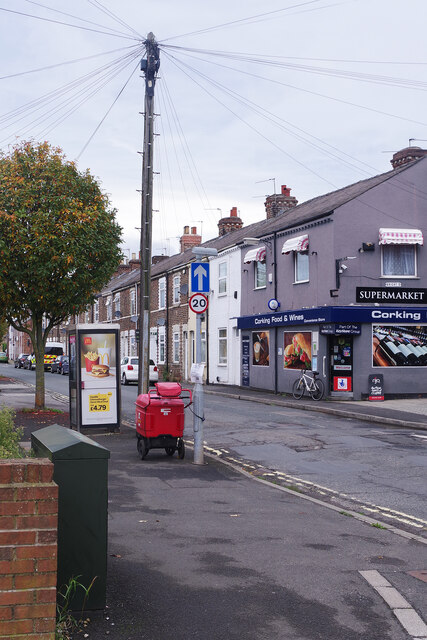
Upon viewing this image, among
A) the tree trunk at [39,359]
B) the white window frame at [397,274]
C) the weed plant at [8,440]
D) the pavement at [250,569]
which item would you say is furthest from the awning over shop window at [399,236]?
the weed plant at [8,440]

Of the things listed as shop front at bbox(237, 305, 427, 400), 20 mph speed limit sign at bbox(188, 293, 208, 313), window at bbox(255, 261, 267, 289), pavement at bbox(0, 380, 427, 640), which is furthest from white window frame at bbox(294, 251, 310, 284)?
pavement at bbox(0, 380, 427, 640)

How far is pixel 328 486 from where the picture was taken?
10.2 m

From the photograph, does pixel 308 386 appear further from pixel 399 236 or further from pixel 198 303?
pixel 198 303

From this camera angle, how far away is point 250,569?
5.80 metres

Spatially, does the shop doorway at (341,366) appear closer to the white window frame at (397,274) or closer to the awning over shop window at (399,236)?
the white window frame at (397,274)

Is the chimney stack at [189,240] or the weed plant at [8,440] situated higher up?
the chimney stack at [189,240]

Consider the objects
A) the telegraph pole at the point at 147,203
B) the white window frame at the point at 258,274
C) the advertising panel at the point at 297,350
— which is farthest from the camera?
the white window frame at the point at 258,274

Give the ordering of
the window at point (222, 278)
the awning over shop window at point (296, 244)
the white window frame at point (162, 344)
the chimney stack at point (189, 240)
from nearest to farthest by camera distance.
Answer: the awning over shop window at point (296, 244), the window at point (222, 278), the white window frame at point (162, 344), the chimney stack at point (189, 240)

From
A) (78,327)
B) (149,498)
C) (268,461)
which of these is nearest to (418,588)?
(149,498)

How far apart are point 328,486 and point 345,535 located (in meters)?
3.00

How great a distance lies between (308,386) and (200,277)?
14553 mm

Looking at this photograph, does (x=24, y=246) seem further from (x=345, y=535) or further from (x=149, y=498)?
(x=345, y=535)

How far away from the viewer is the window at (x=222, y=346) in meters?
35.6

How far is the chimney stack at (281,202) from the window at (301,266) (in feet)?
28.2
